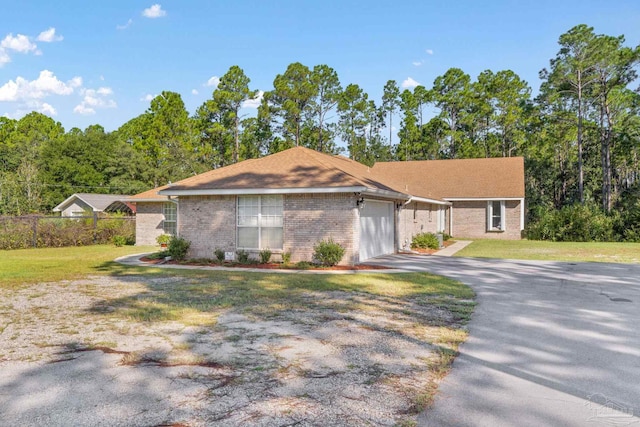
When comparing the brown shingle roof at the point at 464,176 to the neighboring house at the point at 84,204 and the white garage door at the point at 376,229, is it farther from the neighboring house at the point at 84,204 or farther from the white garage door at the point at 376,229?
the neighboring house at the point at 84,204

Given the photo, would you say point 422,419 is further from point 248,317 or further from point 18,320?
point 18,320

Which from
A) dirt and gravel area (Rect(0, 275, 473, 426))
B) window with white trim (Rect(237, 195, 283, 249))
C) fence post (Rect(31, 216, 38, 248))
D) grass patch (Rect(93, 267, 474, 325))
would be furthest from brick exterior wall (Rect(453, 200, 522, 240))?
fence post (Rect(31, 216, 38, 248))

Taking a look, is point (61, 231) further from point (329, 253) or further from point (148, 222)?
point (329, 253)

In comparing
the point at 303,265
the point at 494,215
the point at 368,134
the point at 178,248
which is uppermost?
the point at 368,134

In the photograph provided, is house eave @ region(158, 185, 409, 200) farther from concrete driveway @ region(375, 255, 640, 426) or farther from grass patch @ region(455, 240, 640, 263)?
grass patch @ region(455, 240, 640, 263)

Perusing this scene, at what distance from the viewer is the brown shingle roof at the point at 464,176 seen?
26.8 m

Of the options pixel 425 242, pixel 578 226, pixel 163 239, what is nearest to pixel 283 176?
pixel 425 242

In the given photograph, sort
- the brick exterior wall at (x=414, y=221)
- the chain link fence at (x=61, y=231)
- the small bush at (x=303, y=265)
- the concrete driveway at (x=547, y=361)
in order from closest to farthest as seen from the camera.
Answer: the concrete driveway at (x=547, y=361) → the small bush at (x=303, y=265) → the brick exterior wall at (x=414, y=221) → the chain link fence at (x=61, y=231)

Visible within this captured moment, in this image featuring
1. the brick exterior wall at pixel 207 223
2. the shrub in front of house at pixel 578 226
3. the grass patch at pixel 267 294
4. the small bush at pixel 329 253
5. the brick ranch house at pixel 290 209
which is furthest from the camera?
the shrub in front of house at pixel 578 226

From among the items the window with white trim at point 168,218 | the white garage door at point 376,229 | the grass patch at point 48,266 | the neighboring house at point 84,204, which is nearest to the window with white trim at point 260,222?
the white garage door at point 376,229

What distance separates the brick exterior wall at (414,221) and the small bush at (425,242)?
338 millimetres

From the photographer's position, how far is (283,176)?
14656mm

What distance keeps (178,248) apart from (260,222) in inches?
118

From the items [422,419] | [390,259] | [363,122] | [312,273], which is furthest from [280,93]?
[422,419]
